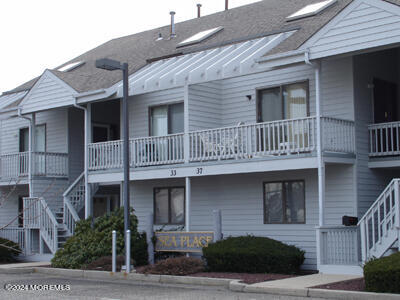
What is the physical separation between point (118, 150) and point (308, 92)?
685 cm

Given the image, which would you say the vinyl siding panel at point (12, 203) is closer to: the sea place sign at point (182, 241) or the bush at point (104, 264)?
the bush at point (104, 264)

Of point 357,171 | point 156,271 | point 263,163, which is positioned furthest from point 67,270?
point 357,171

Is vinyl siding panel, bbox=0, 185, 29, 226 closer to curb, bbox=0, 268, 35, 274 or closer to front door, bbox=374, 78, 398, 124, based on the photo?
curb, bbox=0, 268, 35, 274

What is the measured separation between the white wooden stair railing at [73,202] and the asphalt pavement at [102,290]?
5734 millimetres

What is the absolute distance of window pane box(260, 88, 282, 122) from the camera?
20000 millimetres

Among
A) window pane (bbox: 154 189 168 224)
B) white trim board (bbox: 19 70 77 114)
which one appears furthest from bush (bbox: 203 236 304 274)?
white trim board (bbox: 19 70 77 114)

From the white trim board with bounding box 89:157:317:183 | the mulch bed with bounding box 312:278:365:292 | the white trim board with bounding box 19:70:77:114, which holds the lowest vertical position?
the mulch bed with bounding box 312:278:365:292

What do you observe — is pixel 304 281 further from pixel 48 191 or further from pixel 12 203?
pixel 12 203

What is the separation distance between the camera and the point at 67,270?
1886 cm

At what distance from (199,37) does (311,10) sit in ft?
15.1

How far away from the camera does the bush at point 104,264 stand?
18.3 meters

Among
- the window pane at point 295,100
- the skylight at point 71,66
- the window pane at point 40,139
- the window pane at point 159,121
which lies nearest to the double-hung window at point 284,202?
the window pane at point 295,100

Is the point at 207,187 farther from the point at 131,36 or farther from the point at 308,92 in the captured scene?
the point at 131,36

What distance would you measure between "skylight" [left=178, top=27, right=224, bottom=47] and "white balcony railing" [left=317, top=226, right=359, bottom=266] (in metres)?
9.91
